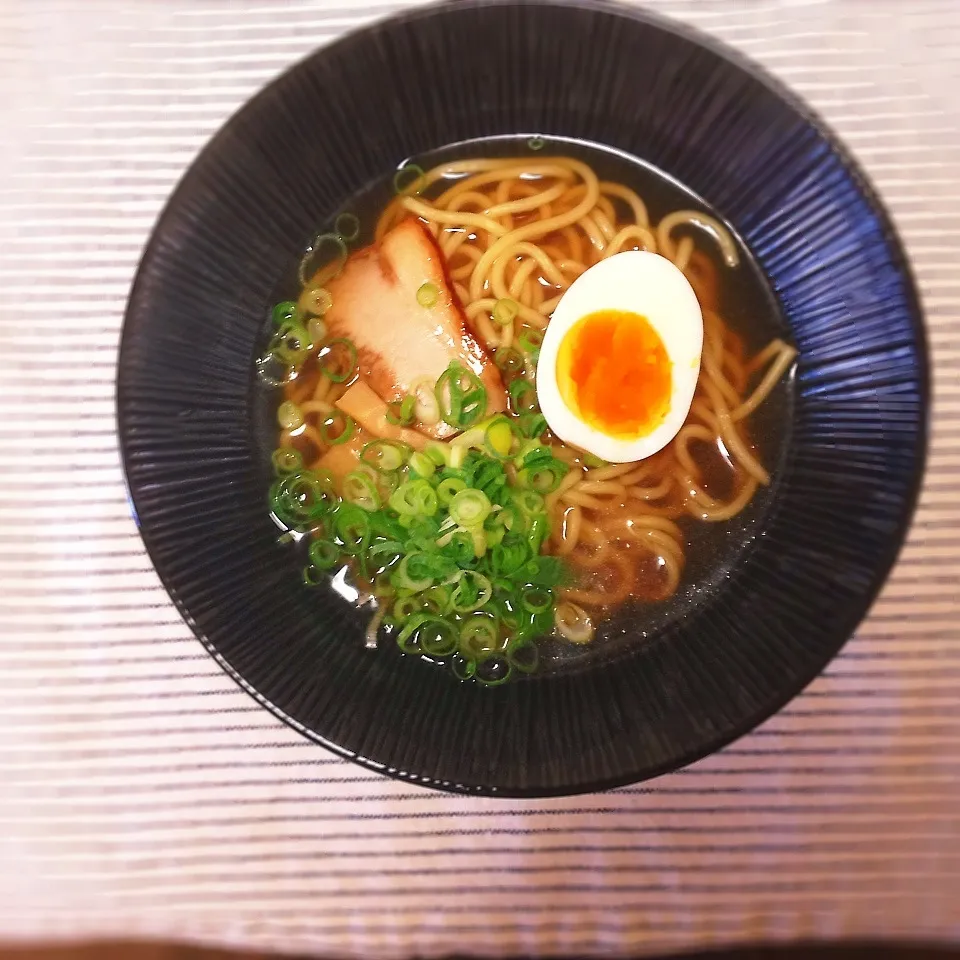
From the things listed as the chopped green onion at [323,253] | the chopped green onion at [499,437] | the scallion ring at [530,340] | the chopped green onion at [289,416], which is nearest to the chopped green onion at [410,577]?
the chopped green onion at [499,437]

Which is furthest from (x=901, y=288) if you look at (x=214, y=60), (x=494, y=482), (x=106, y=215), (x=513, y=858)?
(x=106, y=215)

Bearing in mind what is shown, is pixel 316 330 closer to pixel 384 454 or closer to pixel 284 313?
pixel 284 313

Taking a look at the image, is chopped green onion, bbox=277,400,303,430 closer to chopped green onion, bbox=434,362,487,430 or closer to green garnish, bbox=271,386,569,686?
green garnish, bbox=271,386,569,686

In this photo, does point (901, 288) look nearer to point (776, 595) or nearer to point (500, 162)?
point (776, 595)

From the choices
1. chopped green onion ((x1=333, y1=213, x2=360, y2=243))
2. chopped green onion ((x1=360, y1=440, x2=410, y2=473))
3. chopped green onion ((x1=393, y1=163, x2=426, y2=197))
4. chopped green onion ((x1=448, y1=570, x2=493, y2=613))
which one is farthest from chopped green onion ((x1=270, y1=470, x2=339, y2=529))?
chopped green onion ((x1=393, y1=163, x2=426, y2=197))

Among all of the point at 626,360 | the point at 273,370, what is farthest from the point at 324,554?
the point at 626,360
